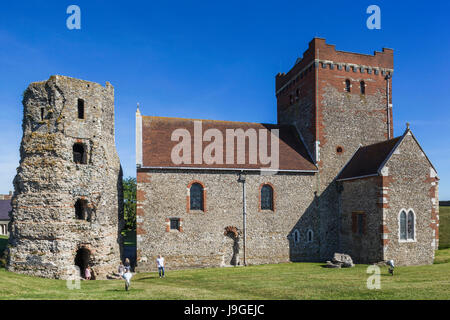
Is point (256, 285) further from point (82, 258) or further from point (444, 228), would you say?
point (444, 228)

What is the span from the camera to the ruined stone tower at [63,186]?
18.2m

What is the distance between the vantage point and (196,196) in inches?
864

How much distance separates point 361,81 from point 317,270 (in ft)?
53.1

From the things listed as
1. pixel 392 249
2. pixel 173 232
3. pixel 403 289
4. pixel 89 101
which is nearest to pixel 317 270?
pixel 392 249

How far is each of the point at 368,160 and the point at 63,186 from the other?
67.1ft

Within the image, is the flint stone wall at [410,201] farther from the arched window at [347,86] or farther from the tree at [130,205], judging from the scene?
the tree at [130,205]

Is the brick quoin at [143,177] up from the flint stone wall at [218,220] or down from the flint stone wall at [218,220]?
up

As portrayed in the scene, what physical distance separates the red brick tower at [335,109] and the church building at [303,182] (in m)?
0.09

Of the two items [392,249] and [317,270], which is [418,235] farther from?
[317,270]

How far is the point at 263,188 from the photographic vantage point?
23141 mm

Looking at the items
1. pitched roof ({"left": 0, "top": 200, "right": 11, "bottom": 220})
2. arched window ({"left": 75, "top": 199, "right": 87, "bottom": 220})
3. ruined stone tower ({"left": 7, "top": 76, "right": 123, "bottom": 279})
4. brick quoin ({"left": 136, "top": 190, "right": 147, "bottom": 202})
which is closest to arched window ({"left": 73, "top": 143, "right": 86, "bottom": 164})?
ruined stone tower ({"left": 7, "top": 76, "right": 123, "bottom": 279})

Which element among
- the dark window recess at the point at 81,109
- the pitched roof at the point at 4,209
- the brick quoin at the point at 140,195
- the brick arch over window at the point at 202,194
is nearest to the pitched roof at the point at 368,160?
the brick arch over window at the point at 202,194

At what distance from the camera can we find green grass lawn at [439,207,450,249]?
27728 millimetres

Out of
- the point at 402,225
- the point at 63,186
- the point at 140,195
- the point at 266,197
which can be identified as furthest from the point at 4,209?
the point at 402,225
